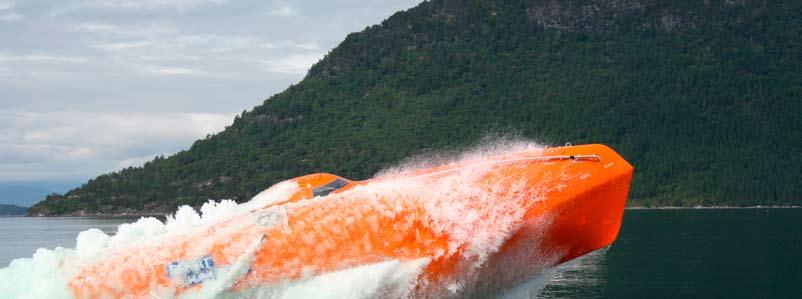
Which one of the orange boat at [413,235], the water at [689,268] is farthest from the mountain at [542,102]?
the orange boat at [413,235]

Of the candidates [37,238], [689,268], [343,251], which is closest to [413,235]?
[343,251]

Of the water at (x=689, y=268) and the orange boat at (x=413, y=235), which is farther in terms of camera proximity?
the water at (x=689, y=268)

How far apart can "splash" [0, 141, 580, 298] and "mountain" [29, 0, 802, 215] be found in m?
91.6

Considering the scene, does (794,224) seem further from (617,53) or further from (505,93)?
(617,53)

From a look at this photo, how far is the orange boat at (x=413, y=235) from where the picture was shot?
41.7 feet

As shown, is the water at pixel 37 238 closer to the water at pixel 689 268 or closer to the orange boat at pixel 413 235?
the water at pixel 689 268

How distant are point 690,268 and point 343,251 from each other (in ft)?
77.6

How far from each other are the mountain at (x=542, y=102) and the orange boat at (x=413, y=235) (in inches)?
3605

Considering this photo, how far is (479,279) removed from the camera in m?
13.3

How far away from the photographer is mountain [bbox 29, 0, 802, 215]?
110000mm

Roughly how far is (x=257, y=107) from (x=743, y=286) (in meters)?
117

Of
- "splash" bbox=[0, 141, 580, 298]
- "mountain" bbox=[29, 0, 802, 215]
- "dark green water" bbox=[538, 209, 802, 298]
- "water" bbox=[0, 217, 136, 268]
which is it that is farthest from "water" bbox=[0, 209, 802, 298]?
"mountain" bbox=[29, 0, 802, 215]

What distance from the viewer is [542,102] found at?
398 ft

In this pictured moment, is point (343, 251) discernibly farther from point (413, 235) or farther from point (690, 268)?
point (690, 268)
